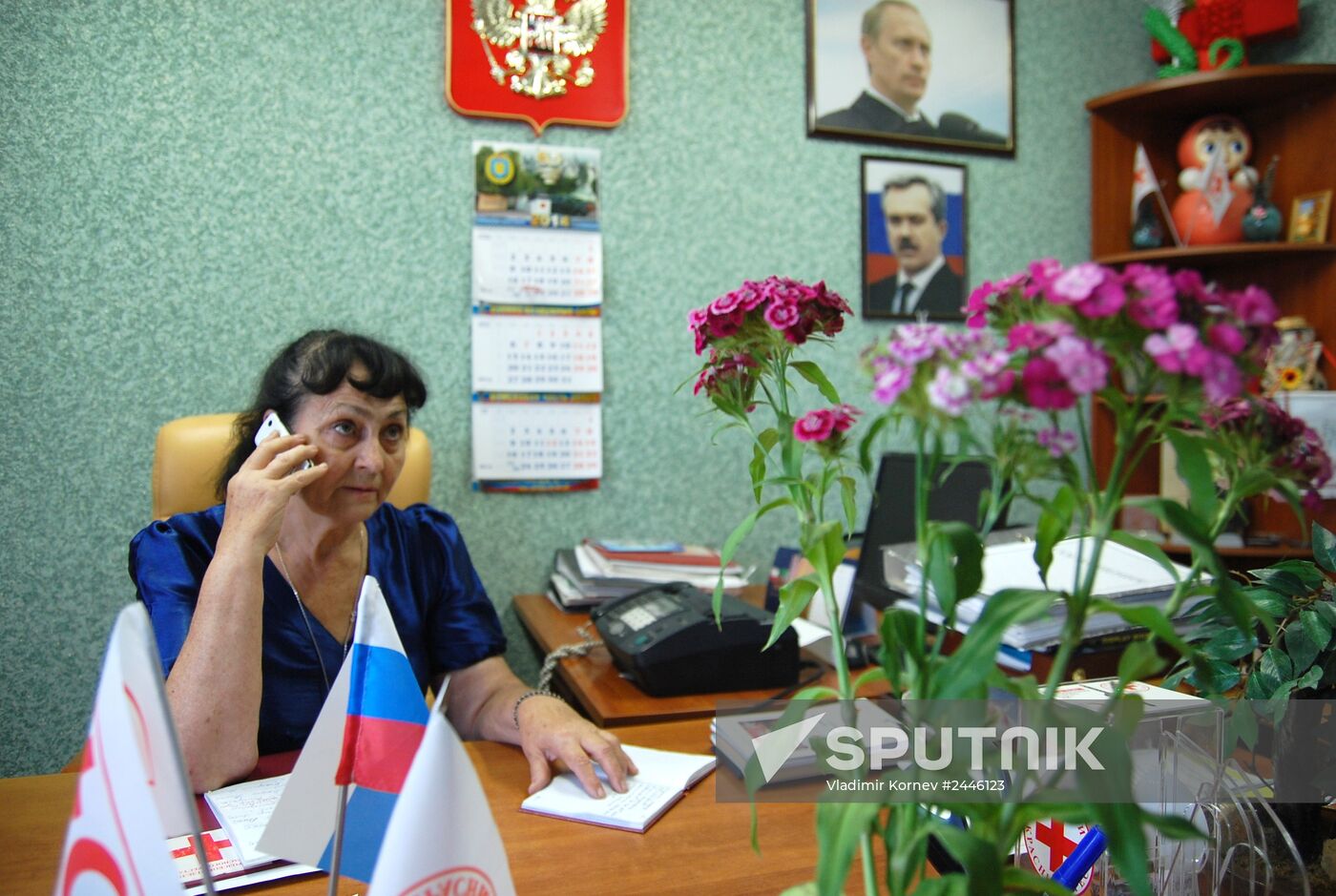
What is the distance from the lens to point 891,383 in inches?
16.8

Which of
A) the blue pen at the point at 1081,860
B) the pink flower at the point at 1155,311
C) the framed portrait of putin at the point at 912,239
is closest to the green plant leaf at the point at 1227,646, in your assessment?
the blue pen at the point at 1081,860

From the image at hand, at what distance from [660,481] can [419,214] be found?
809mm

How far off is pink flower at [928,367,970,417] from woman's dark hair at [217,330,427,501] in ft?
3.61

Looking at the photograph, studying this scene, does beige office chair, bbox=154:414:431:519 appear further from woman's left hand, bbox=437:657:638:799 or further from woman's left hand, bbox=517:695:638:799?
woman's left hand, bbox=517:695:638:799

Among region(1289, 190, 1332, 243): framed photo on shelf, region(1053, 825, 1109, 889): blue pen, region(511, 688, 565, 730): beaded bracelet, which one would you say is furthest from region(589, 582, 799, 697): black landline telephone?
region(1289, 190, 1332, 243): framed photo on shelf

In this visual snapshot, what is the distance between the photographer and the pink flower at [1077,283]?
408 mm

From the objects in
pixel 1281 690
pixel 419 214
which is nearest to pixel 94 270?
pixel 419 214

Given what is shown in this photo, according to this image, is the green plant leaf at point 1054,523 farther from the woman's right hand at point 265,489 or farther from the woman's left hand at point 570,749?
the woman's right hand at point 265,489

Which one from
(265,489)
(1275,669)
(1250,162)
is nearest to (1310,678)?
(1275,669)

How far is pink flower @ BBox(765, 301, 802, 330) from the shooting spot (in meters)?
0.60

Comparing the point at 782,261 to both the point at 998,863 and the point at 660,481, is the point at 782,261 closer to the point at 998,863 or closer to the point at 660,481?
the point at 660,481

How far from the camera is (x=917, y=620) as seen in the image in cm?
46

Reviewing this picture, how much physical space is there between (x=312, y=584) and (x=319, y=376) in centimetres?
31

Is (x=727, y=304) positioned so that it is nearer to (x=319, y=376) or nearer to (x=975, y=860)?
(x=975, y=860)
